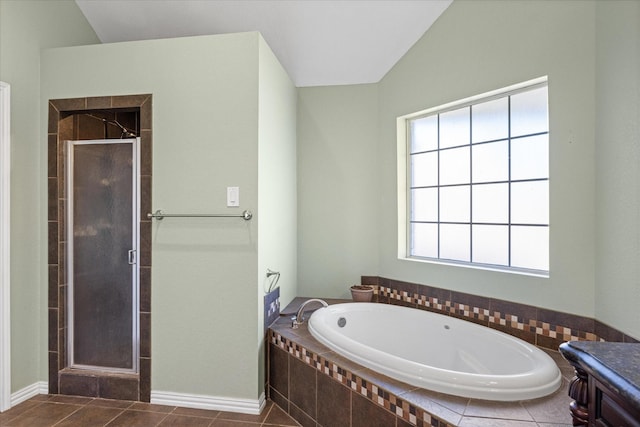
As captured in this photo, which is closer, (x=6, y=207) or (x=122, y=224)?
(x=6, y=207)

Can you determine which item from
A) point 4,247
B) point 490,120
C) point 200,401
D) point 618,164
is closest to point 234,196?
point 200,401

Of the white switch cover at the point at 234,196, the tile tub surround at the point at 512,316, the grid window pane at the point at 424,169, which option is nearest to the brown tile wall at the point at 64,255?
the white switch cover at the point at 234,196

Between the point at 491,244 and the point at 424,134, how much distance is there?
976 mm

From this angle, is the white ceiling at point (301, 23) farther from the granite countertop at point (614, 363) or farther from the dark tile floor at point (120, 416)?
the dark tile floor at point (120, 416)

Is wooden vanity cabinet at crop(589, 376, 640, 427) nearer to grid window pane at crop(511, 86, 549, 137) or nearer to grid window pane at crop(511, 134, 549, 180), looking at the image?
grid window pane at crop(511, 134, 549, 180)

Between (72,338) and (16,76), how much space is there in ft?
5.64

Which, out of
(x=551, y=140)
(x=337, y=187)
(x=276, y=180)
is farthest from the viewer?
(x=337, y=187)

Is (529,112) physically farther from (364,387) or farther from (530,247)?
(364,387)

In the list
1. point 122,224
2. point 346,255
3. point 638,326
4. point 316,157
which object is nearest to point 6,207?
point 122,224

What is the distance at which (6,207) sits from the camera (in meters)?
2.26

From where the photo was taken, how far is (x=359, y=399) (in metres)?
1.70

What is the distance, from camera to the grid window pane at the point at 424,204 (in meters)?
2.88

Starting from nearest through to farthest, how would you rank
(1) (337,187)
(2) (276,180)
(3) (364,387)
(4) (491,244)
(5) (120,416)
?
(3) (364,387) < (5) (120,416) < (4) (491,244) < (2) (276,180) < (1) (337,187)

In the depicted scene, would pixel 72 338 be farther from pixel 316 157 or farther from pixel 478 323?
pixel 478 323
